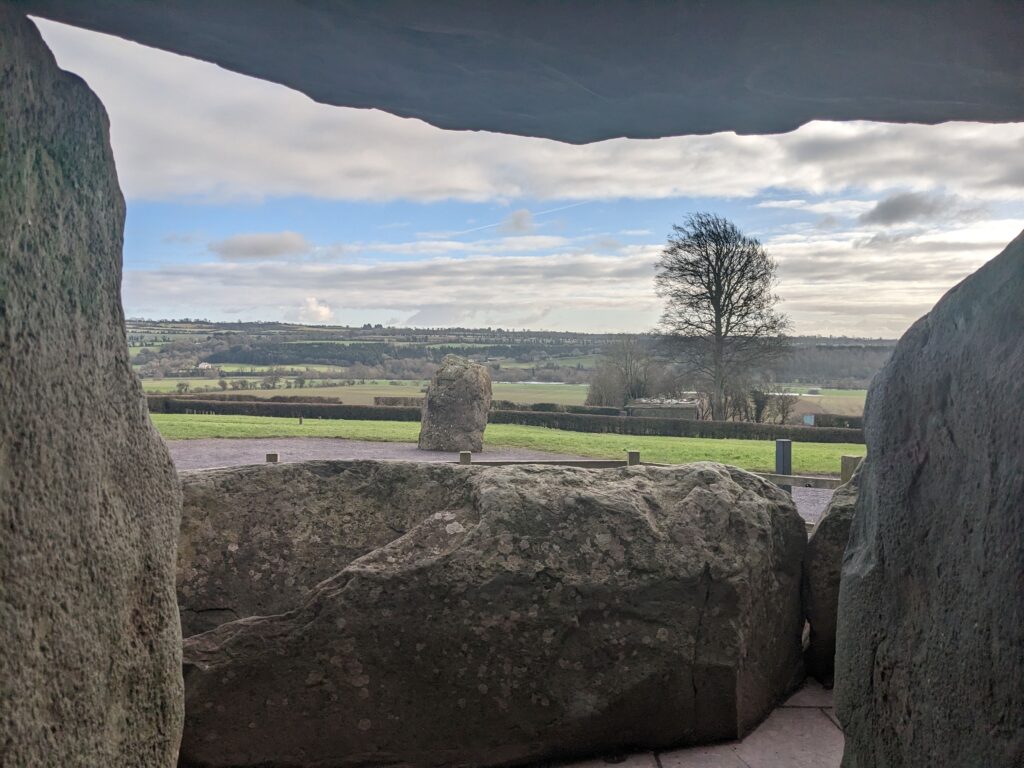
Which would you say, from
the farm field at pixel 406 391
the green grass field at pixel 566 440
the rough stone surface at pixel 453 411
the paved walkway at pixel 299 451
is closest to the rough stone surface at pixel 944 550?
the green grass field at pixel 566 440

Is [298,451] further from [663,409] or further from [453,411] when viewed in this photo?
[663,409]

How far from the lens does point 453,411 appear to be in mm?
21234

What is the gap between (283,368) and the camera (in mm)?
44688

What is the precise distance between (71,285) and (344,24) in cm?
116

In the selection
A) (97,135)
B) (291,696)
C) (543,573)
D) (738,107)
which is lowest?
(291,696)

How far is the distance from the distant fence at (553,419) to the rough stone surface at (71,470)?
20630mm

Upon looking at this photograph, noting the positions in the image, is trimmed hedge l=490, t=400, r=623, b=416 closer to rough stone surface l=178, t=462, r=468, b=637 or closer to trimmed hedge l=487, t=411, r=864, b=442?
trimmed hedge l=487, t=411, r=864, b=442

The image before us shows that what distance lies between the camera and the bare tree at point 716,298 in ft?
104

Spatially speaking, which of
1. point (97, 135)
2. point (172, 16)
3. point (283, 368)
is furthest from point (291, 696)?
point (283, 368)

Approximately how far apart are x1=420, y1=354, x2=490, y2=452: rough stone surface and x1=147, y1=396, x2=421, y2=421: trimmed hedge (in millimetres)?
8548

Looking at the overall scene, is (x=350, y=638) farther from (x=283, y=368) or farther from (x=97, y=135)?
(x=283, y=368)

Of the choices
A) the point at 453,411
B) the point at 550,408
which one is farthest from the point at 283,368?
the point at 453,411

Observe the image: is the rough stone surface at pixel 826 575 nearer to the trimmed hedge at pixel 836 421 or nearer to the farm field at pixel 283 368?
the trimmed hedge at pixel 836 421

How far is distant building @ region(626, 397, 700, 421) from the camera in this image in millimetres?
28234
